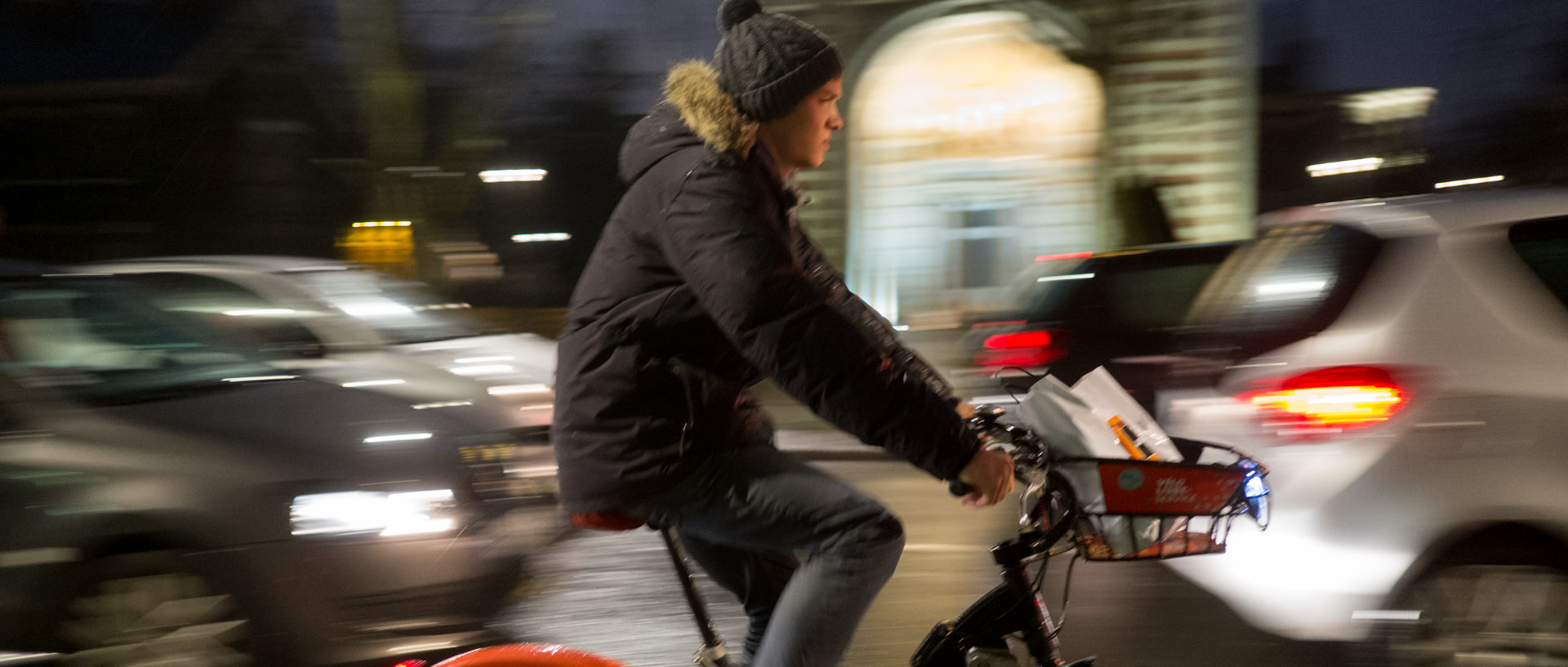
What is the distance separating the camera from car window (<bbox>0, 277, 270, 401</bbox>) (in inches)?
192

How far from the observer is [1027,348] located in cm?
713

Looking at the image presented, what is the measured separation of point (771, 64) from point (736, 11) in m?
0.21

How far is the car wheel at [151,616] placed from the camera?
444cm

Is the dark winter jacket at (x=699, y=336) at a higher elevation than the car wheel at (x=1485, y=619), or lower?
higher

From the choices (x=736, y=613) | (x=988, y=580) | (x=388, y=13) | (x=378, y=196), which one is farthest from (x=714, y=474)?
(x=378, y=196)

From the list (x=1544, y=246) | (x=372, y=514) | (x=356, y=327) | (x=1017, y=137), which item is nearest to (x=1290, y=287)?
(x=1544, y=246)

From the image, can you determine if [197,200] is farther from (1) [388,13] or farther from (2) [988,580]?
(2) [988,580]

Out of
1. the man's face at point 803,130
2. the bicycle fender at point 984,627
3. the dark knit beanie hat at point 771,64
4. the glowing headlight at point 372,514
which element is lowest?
the glowing headlight at point 372,514

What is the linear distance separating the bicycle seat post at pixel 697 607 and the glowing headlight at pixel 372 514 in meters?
2.43

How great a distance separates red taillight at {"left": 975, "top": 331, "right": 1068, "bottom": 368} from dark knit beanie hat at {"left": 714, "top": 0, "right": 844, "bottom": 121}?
452 cm

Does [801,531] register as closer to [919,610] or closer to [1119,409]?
[1119,409]

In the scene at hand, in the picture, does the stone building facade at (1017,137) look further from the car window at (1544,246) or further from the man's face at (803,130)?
the man's face at (803,130)

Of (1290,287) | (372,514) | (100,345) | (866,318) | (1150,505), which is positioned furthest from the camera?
(100,345)

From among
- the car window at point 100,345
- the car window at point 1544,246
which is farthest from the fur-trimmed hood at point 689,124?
the car window at point 100,345
